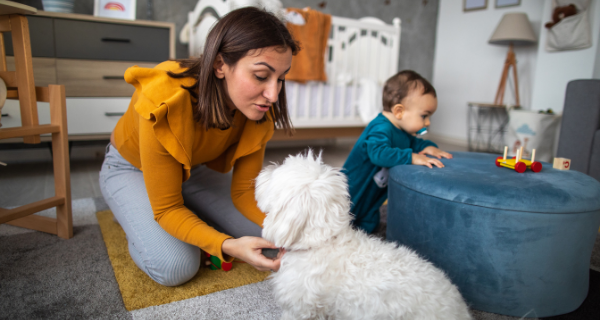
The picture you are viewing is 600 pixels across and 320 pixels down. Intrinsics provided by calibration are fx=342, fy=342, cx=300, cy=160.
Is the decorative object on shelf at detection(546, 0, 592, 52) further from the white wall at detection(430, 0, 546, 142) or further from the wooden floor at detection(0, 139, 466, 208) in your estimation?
the wooden floor at detection(0, 139, 466, 208)

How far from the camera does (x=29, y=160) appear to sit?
2721mm

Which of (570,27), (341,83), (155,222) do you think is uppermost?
(570,27)

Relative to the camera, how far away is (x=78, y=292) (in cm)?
104

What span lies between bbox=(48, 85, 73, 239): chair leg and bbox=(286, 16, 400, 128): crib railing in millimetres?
1810

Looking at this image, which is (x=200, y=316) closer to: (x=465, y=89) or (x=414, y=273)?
(x=414, y=273)

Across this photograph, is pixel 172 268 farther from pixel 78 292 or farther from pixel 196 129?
pixel 196 129

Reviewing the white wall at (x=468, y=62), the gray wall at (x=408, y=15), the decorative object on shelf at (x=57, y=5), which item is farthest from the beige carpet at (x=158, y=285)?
the white wall at (x=468, y=62)

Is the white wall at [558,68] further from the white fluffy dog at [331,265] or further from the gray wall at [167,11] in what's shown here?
the gray wall at [167,11]

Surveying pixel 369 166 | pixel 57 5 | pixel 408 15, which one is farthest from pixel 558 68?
pixel 57 5

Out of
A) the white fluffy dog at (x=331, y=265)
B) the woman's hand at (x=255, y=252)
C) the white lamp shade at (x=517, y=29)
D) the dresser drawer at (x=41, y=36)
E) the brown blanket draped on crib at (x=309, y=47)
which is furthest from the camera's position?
the white lamp shade at (x=517, y=29)

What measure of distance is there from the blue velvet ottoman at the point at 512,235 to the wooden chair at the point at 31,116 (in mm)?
1380

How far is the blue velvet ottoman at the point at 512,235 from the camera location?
36.2 inches

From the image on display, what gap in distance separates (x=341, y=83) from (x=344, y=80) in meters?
0.04

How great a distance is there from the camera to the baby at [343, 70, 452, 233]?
1459mm
